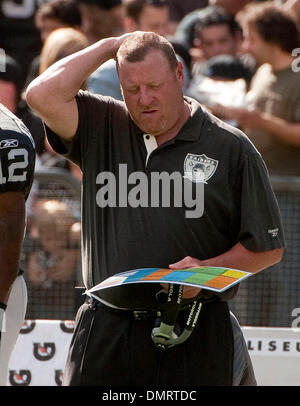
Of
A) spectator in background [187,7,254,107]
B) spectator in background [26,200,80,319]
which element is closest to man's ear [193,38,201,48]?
spectator in background [187,7,254,107]

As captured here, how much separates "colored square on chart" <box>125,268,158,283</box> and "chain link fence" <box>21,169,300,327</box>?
7.68 ft

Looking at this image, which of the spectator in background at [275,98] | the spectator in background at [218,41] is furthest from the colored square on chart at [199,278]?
the spectator in background at [218,41]

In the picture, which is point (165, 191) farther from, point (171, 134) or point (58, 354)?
point (58, 354)

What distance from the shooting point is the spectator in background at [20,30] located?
896 centimetres

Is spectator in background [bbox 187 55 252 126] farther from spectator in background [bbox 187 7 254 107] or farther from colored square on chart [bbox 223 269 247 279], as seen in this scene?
colored square on chart [bbox 223 269 247 279]

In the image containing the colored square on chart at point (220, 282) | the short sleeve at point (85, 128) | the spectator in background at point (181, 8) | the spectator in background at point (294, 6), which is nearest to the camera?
the colored square on chart at point (220, 282)

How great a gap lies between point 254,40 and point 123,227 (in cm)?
347

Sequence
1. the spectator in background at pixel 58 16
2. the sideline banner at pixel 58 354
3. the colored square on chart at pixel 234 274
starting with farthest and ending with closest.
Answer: the spectator in background at pixel 58 16
the sideline banner at pixel 58 354
the colored square on chart at pixel 234 274

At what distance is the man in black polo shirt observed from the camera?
4.13 meters

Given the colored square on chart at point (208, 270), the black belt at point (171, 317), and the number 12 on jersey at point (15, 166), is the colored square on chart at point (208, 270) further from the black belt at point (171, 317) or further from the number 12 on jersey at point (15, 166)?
the number 12 on jersey at point (15, 166)

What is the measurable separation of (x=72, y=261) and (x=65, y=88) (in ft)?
7.49

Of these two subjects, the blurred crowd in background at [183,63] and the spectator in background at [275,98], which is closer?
the blurred crowd in background at [183,63]
